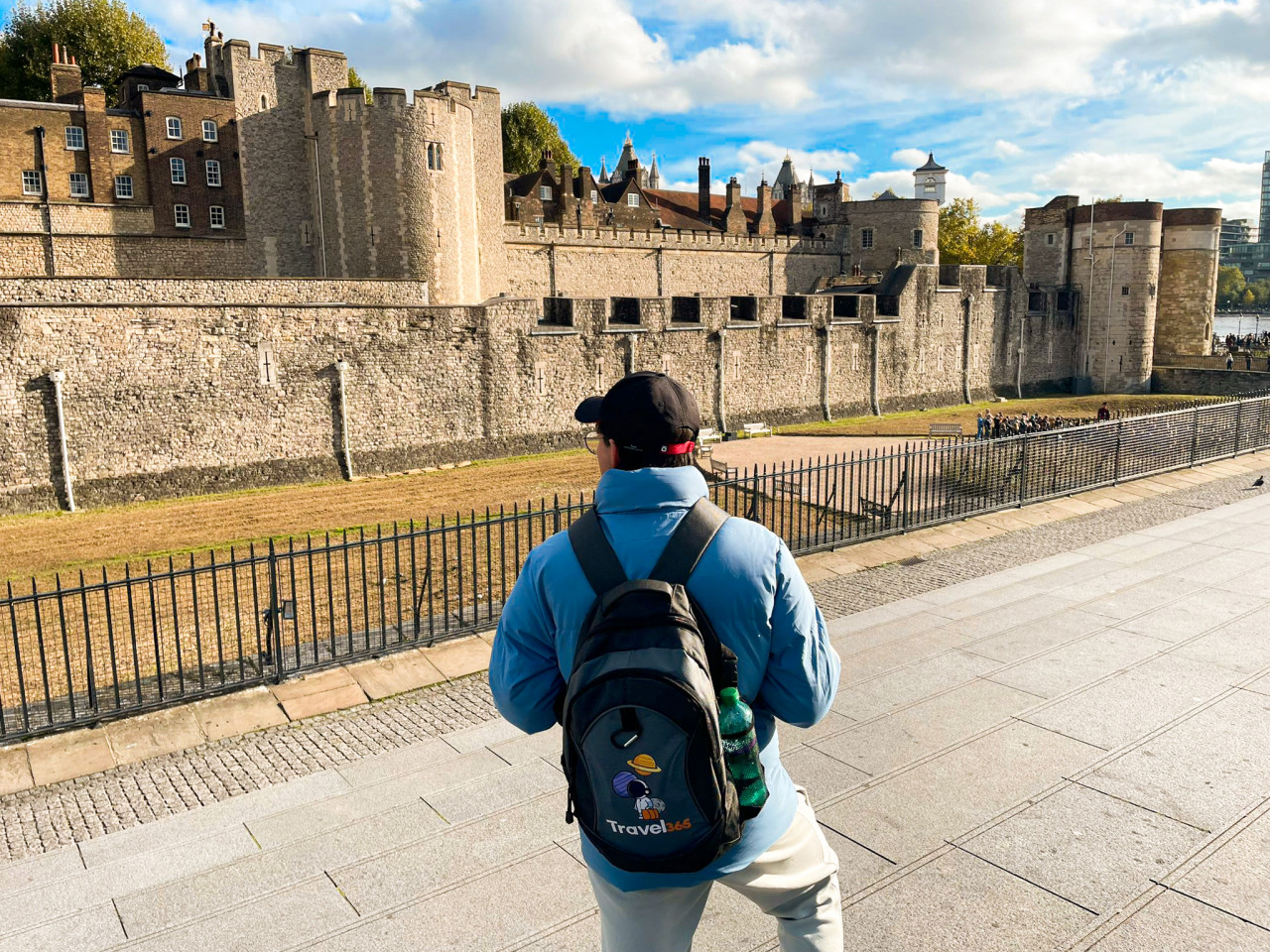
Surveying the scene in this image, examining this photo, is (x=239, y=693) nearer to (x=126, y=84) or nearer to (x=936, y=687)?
(x=936, y=687)

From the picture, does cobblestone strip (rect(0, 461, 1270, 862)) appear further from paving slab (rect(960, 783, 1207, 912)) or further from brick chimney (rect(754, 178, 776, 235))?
brick chimney (rect(754, 178, 776, 235))

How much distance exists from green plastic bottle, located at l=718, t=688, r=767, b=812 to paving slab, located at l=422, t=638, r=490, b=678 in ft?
18.1

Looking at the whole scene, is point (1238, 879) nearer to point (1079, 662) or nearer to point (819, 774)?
point (819, 774)

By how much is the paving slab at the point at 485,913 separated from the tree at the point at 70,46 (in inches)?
1976

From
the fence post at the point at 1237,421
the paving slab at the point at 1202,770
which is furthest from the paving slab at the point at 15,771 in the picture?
the fence post at the point at 1237,421

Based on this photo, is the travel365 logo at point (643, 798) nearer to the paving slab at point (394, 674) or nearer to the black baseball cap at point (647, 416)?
the black baseball cap at point (647, 416)

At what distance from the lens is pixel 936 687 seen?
676cm

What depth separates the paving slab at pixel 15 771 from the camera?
5.91 meters

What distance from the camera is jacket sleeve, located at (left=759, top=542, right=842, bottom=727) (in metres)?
2.60

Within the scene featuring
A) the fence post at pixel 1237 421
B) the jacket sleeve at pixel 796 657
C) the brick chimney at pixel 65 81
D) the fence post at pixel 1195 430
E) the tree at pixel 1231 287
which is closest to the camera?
the jacket sleeve at pixel 796 657

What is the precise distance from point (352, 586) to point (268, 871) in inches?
330

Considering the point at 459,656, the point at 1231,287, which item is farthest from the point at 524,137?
the point at 1231,287

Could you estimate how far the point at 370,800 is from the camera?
17.8ft

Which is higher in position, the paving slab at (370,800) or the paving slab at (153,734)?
the paving slab at (370,800)
